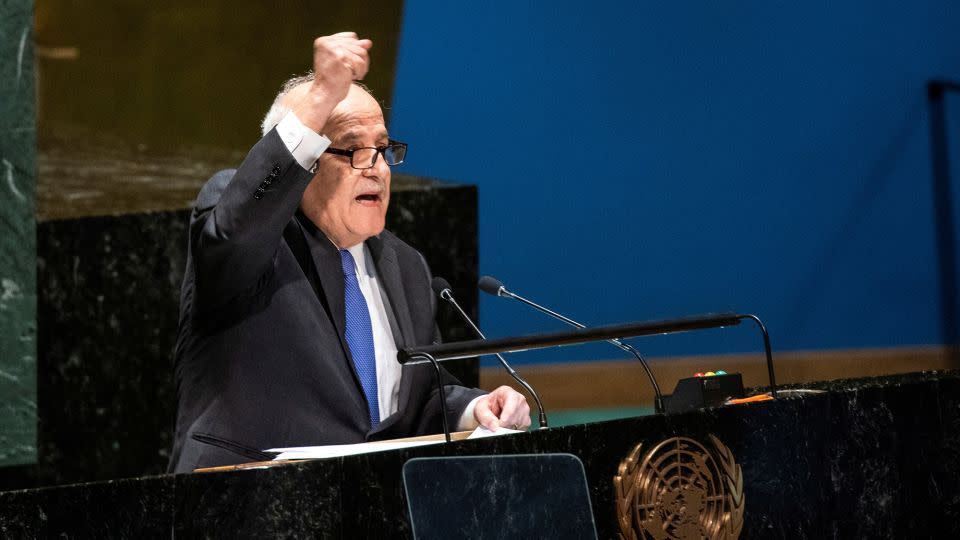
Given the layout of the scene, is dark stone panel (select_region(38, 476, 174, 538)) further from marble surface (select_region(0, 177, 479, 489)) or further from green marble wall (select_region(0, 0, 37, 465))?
marble surface (select_region(0, 177, 479, 489))

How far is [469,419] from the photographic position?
2.67 m

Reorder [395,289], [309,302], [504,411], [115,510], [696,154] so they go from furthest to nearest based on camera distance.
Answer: [696,154] → [395,289] → [309,302] → [504,411] → [115,510]

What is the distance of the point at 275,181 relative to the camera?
2.38m

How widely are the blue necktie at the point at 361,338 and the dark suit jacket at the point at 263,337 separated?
5cm

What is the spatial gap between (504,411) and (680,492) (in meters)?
0.52

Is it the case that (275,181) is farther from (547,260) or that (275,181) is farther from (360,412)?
(547,260)

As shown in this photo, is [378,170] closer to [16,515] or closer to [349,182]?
[349,182]

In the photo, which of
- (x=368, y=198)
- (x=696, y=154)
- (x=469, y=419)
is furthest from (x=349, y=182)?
(x=696, y=154)

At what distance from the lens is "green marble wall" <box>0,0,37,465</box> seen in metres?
3.57

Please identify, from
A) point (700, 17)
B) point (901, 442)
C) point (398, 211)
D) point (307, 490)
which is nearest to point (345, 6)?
point (398, 211)

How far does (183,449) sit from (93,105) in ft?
6.65

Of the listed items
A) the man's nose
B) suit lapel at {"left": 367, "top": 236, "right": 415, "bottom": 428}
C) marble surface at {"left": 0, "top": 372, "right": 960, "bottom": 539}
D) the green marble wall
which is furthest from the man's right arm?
the green marble wall

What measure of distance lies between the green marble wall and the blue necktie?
118 centimetres

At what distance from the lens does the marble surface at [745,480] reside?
1.75m
